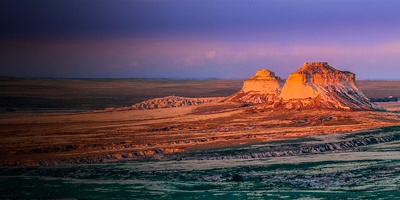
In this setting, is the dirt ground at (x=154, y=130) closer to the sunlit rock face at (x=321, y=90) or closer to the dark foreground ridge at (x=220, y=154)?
the dark foreground ridge at (x=220, y=154)

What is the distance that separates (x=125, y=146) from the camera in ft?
200

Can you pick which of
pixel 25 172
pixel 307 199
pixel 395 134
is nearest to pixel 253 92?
pixel 395 134

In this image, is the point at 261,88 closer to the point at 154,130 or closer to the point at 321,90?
the point at 321,90

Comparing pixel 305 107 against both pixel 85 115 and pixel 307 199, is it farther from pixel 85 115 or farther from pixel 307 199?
pixel 307 199

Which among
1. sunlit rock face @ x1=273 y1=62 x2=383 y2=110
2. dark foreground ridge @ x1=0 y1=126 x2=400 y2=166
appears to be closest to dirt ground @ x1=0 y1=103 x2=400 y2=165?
dark foreground ridge @ x1=0 y1=126 x2=400 y2=166

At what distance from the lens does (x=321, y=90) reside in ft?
268

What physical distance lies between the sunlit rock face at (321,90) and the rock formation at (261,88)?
51.6 ft

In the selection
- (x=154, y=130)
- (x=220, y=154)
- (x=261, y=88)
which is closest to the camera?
(x=220, y=154)

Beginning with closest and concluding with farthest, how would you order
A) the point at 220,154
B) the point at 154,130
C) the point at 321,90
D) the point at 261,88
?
the point at 220,154
the point at 154,130
the point at 321,90
the point at 261,88

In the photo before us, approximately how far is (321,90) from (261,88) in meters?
23.1

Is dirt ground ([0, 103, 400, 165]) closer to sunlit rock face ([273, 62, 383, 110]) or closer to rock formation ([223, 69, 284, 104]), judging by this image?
sunlit rock face ([273, 62, 383, 110])

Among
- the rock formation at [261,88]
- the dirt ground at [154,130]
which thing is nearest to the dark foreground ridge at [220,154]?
the dirt ground at [154,130]

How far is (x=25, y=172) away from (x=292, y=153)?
20.3m

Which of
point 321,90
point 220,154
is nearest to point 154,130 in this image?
point 321,90
